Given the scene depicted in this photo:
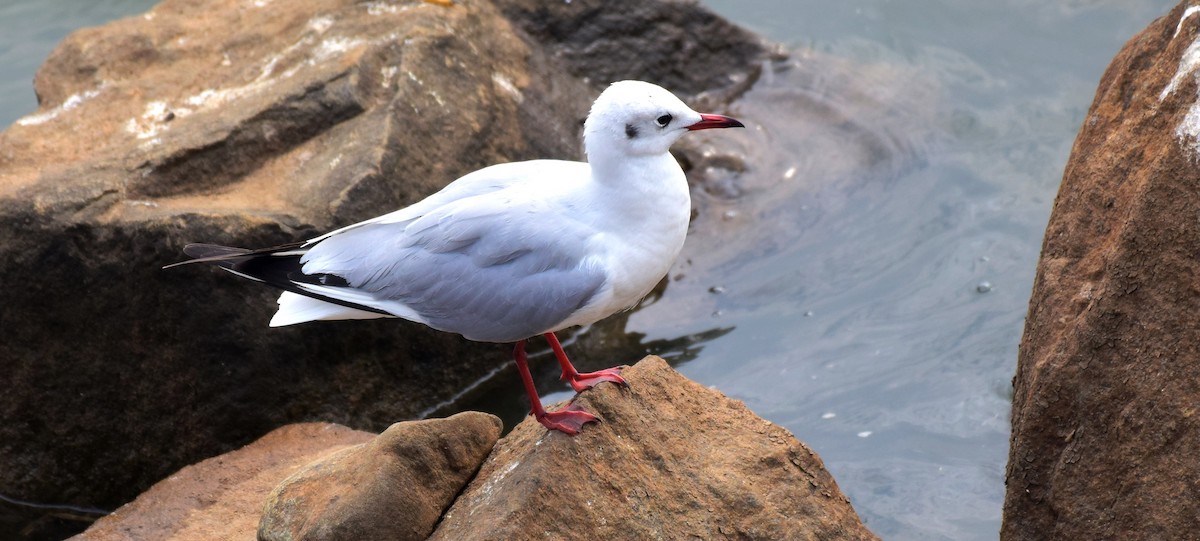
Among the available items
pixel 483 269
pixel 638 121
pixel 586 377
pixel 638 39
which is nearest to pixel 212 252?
pixel 483 269

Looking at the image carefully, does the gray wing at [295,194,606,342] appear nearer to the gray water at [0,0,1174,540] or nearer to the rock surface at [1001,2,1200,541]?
the rock surface at [1001,2,1200,541]

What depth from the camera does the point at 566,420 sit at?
390 centimetres

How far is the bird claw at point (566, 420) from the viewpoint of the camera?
387 centimetres

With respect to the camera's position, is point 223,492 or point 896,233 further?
point 896,233

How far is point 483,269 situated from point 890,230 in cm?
379

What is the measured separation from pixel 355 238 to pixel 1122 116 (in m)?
2.61

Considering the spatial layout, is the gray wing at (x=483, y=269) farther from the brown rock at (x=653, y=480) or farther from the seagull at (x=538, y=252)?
the brown rock at (x=653, y=480)

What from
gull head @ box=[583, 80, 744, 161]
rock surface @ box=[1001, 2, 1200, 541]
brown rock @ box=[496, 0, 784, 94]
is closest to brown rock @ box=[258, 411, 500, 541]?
gull head @ box=[583, 80, 744, 161]

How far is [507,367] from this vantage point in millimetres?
6082

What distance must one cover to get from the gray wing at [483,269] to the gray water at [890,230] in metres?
2.28

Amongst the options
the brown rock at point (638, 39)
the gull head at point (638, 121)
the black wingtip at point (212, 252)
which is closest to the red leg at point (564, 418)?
the gull head at point (638, 121)

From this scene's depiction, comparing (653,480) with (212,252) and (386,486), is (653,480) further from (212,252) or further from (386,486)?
(212,252)

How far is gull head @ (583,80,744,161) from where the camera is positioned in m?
4.04

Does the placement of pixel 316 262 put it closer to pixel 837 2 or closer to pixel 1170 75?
pixel 1170 75
